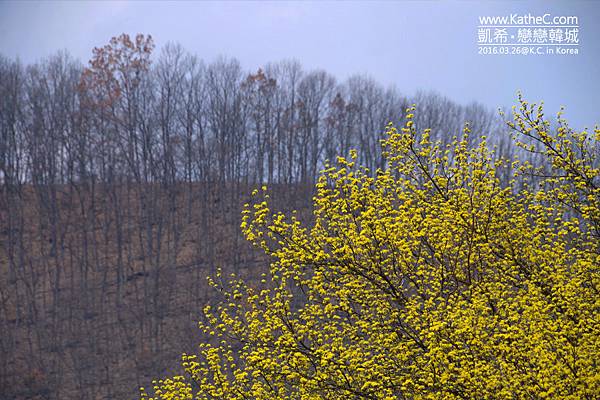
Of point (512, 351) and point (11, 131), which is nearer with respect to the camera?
point (512, 351)

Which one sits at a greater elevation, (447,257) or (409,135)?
(409,135)

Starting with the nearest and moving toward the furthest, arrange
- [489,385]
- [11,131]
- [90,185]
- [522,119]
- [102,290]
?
[489,385]
[522,119]
[102,290]
[11,131]
[90,185]

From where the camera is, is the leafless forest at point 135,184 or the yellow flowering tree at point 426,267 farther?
the leafless forest at point 135,184

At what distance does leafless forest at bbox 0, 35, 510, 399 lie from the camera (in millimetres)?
37312

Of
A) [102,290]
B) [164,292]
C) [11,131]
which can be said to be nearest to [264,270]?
[164,292]

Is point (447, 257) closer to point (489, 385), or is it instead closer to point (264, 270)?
point (489, 385)

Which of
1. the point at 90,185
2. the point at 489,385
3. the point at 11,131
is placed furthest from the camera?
the point at 90,185

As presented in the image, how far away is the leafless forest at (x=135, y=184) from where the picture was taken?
37.3m

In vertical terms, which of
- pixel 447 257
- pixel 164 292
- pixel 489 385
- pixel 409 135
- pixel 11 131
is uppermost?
pixel 11 131

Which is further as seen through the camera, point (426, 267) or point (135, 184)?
point (135, 184)

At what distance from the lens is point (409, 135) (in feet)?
35.4

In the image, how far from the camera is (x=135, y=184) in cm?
4659

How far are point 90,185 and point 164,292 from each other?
11.4 m

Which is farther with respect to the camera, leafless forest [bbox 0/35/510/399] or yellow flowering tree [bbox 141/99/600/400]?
leafless forest [bbox 0/35/510/399]
